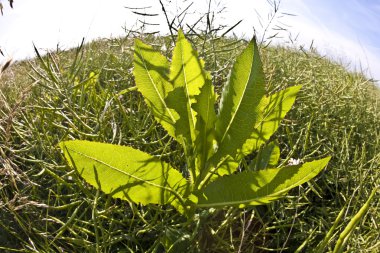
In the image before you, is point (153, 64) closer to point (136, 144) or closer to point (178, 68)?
point (178, 68)

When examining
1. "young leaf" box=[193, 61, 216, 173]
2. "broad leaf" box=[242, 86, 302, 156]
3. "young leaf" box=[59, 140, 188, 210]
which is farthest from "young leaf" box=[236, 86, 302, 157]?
"young leaf" box=[59, 140, 188, 210]

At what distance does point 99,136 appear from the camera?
1.15 meters

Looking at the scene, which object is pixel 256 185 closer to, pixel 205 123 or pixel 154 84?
pixel 205 123

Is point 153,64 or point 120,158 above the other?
point 153,64

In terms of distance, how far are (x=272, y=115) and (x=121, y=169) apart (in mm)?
355

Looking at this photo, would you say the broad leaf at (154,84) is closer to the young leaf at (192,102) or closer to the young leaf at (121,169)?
the young leaf at (192,102)

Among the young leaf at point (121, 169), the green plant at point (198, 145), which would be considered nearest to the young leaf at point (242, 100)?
the green plant at point (198, 145)

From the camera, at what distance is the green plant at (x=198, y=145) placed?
2.89 ft

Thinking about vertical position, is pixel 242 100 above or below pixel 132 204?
above

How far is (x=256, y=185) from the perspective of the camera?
2.89 ft

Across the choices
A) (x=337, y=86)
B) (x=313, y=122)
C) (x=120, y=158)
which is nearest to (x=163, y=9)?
(x=120, y=158)

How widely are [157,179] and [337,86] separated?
47.3 inches

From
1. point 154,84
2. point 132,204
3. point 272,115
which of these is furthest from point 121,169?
point 272,115

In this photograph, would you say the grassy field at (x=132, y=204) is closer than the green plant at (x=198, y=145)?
No
